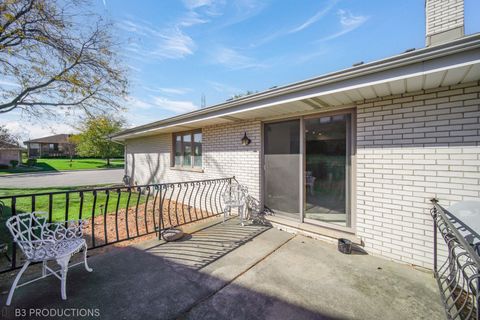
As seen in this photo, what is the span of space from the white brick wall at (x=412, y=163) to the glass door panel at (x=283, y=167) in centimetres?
116

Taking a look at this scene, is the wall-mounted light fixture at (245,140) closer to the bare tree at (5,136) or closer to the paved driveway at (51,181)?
the paved driveway at (51,181)

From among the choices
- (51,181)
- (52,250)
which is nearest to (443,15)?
(52,250)

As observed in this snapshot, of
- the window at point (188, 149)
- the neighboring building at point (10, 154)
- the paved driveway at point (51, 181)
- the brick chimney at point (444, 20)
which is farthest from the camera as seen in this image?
the neighboring building at point (10, 154)

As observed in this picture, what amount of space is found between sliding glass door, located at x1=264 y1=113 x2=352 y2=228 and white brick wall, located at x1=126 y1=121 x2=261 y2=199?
0.29 meters

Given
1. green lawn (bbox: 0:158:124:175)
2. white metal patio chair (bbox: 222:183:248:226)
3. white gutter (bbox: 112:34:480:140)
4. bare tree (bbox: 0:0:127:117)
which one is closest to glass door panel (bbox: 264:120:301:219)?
white metal patio chair (bbox: 222:183:248:226)

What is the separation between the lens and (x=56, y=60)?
7.86 metres

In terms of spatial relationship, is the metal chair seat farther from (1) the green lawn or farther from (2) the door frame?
(1) the green lawn

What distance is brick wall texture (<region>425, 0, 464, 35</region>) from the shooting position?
253cm

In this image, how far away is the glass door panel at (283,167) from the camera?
4133mm

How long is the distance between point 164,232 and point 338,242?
3.10 meters

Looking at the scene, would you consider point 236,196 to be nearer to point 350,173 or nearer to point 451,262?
point 350,173

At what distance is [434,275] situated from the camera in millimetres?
2572

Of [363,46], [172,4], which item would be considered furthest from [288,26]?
[172,4]

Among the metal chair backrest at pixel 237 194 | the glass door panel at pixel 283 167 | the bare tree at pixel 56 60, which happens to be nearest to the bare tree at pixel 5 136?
the bare tree at pixel 56 60
